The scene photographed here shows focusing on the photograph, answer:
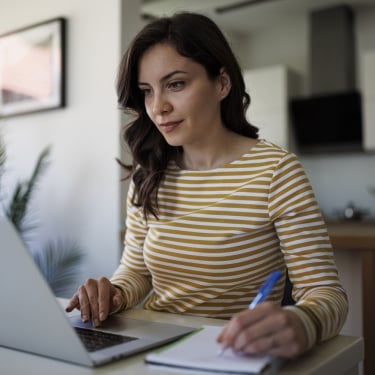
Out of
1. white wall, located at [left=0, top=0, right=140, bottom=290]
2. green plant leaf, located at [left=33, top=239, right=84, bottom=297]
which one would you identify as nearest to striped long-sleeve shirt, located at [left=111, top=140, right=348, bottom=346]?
white wall, located at [left=0, top=0, right=140, bottom=290]

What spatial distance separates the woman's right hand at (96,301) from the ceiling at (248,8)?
3.54 m

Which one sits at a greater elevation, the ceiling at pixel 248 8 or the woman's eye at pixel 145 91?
the ceiling at pixel 248 8

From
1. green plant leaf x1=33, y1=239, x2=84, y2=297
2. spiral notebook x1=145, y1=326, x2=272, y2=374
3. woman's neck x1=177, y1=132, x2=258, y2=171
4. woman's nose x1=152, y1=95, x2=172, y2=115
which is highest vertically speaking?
woman's nose x1=152, y1=95, x2=172, y2=115

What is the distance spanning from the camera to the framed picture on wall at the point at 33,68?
2.58m

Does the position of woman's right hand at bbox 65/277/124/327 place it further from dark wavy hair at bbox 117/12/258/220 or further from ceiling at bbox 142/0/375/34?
ceiling at bbox 142/0/375/34

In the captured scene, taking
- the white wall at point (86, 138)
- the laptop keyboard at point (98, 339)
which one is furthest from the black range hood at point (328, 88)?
the laptop keyboard at point (98, 339)

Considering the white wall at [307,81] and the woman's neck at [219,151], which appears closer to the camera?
the woman's neck at [219,151]

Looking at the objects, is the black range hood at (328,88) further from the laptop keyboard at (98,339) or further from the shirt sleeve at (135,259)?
the laptop keyboard at (98,339)

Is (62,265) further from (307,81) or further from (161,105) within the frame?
(307,81)

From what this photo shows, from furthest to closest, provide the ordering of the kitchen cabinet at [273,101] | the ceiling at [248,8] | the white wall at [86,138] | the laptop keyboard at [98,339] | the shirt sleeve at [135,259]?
the kitchen cabinet at [273,101] < the ceiling at [248,8] < the white wall at [86,138] < the shirt sleeve at [135,259] < the laptop keyboard at [98,339]

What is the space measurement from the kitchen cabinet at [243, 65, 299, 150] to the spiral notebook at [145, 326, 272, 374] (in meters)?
3.94

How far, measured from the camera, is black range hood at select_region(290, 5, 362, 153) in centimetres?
440

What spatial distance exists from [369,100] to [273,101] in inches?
33.0

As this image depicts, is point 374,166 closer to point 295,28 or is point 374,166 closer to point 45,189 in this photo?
point 295,28
